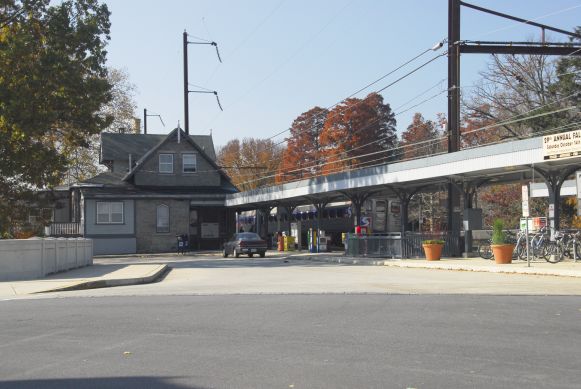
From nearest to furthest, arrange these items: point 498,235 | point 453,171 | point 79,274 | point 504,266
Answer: point 504,266
point 79,274
point 498,235
point 453,171

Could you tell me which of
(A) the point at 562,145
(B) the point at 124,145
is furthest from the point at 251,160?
(A) the point at 562,145

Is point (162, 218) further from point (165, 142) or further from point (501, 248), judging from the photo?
point (501, 248)

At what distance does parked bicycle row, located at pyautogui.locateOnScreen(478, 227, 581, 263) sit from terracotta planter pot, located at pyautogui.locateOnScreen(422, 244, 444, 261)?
3.24 meters

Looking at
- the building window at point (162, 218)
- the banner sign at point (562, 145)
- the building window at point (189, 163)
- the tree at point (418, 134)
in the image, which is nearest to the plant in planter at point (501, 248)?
the banner sign at point (562, 145)

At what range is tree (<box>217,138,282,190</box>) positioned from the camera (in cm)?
8588

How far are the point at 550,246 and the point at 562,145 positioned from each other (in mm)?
4269

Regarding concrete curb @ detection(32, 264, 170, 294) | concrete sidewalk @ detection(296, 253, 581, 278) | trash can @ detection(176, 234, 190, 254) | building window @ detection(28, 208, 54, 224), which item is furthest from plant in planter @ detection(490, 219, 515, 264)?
trash can @ detection(176, 234, 190, 254)

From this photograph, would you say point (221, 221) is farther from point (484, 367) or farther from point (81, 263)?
point (484, 367)

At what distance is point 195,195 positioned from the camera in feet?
171

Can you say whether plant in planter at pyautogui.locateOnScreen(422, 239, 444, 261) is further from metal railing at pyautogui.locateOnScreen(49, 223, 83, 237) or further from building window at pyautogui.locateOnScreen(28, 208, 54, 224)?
metal railing at pyautogui.locateOnScreen(49, 223, 83, 237)

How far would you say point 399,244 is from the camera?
31781 millimetres

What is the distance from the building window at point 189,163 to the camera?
54469mm

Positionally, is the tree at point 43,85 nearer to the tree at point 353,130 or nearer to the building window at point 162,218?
the building window at point 162,218

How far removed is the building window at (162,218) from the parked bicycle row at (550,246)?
3069cm
